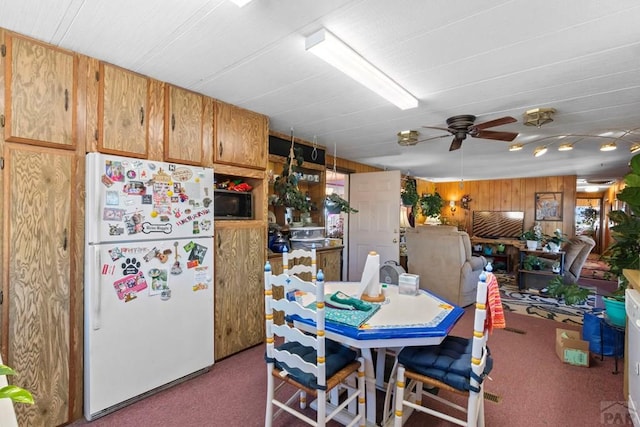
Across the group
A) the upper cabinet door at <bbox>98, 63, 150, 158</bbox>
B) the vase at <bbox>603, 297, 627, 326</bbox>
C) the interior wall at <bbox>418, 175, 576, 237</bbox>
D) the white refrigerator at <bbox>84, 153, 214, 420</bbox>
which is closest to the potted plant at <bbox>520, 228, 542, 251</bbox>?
the interior wall at <bbox>418, 175, 576, 237</bbox>

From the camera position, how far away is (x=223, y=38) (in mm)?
1771

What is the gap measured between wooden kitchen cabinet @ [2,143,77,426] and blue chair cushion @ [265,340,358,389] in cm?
132

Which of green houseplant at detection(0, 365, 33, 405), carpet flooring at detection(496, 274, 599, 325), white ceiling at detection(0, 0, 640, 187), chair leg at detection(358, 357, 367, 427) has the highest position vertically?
white ceiling at detection(0, 0, 640, 187)

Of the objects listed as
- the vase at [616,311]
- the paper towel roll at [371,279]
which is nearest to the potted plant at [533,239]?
the vase at [616,311]

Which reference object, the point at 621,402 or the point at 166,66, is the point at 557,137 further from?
the point at 166,66

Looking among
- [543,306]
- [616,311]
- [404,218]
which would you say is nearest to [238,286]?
[616,311]

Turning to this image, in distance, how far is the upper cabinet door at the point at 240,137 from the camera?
2.77 meters

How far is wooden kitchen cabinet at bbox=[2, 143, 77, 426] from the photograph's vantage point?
5.84 ft

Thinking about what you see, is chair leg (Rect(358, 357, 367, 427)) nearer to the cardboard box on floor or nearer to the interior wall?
the cardboard box on floor

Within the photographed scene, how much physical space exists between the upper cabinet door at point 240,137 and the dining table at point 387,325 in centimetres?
143

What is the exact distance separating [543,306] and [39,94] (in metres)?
5.86

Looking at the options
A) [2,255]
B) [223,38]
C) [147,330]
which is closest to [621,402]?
[147,330]

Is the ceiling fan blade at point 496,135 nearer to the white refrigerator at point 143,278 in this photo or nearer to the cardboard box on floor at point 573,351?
the cardboard box on floor at point 573,351

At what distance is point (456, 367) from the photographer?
1.66 meters
